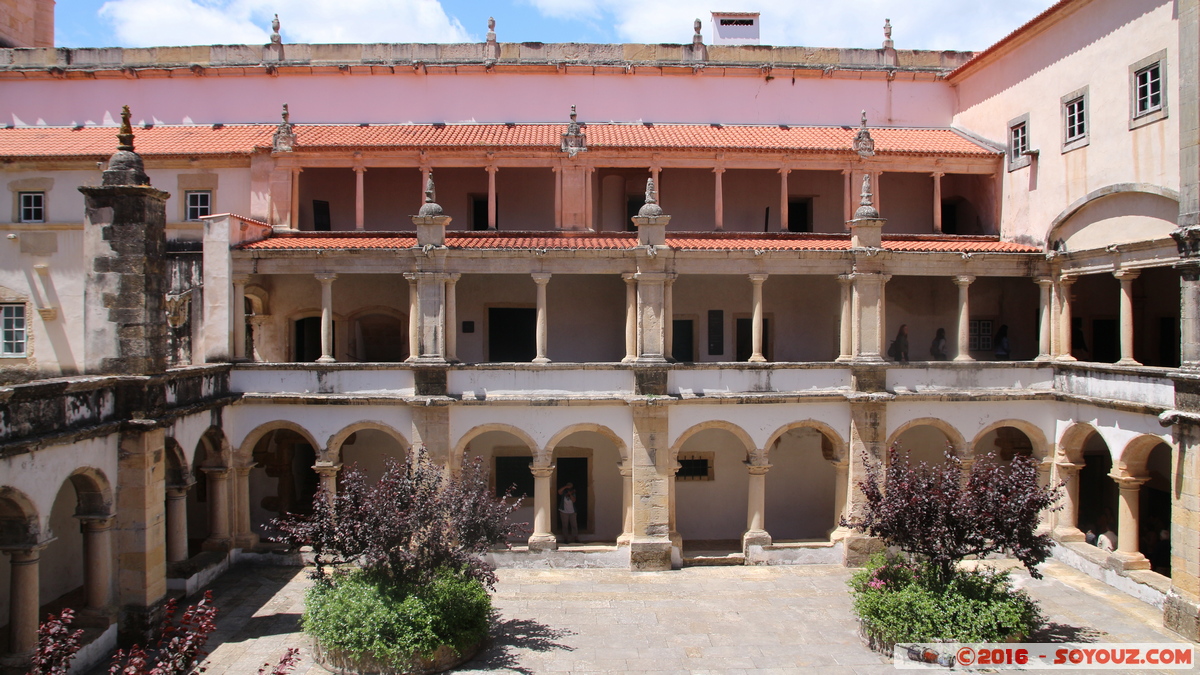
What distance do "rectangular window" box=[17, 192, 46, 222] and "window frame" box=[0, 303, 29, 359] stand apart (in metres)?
2.50

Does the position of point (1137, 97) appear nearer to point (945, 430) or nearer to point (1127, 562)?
point (945, 430)

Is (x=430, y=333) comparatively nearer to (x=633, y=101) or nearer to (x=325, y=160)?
(x=325, y=160)

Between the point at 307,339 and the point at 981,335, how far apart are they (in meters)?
20.0

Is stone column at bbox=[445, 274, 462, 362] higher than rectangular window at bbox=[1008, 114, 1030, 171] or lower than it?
lower

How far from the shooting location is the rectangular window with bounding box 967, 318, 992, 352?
22.9 meters

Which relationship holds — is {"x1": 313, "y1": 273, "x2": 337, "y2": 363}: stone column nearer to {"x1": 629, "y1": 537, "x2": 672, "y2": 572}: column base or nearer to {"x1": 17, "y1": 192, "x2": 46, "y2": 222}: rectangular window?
{"x1": 629, "y1": 537, "x2": 672, "y2": 572}: column base

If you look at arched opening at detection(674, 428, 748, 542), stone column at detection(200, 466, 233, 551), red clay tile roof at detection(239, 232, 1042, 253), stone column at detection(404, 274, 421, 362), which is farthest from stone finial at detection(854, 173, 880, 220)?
stone column at detection(200, 466, 233, 551)

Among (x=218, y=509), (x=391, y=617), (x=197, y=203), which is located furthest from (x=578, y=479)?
(x=197, y=203)

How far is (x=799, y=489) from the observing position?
72.1ft

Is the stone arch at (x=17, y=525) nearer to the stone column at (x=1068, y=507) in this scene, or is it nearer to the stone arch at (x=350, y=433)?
the stone arch at (x=350, y=433)

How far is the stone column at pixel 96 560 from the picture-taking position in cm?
1328

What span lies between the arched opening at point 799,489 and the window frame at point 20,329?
21.6 metres

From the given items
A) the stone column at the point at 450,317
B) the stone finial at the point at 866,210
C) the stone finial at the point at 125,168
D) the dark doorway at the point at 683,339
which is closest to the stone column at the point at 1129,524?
the stone finial at the point at 866,210

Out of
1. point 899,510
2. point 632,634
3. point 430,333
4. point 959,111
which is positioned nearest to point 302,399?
point 430,333
